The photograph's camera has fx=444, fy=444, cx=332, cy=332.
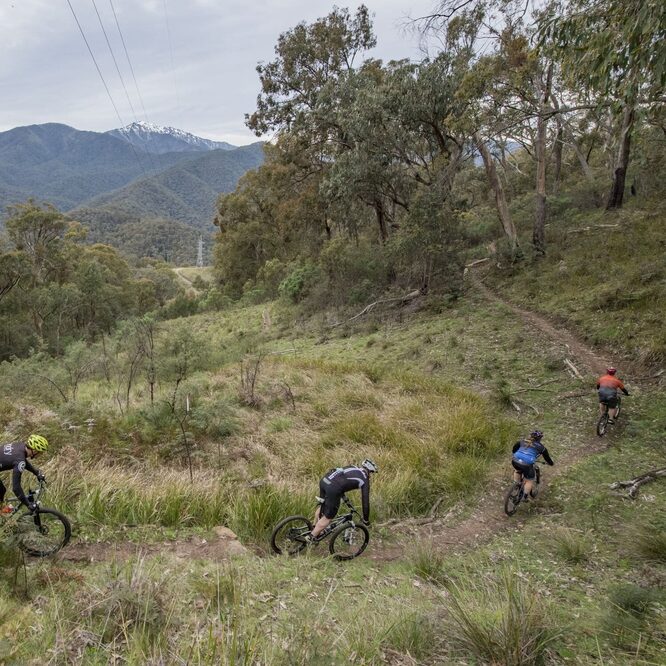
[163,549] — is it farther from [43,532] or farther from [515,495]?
[515,495]

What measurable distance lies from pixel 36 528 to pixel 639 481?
8.26 meters

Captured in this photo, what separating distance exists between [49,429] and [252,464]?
3804 millimetres

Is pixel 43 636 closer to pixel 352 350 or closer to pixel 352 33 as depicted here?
pixel 352 350

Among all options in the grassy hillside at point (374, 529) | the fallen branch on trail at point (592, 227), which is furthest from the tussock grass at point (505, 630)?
the fallen branch on trail at point (592, 227)

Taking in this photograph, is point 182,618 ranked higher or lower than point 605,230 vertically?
lower

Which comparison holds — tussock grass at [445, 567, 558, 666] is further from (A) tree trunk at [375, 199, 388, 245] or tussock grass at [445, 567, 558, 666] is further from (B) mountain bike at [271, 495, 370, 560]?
(A) tree trunk at [375, 199, 388, 245]

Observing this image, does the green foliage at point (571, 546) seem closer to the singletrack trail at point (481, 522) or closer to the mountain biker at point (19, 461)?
the singletrack trail at point (481, 522)

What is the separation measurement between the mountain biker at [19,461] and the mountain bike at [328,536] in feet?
9.66

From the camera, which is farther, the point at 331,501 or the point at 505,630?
the point at 331,501

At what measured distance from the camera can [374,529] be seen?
6641mm

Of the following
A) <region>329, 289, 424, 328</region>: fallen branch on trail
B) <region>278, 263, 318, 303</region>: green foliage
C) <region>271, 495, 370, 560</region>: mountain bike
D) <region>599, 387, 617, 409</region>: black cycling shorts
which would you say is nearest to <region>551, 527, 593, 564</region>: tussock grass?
<region>271, 495, 370, 560</region>: mountain bike

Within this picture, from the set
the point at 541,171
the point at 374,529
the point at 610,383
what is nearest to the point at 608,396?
the point at 610,383

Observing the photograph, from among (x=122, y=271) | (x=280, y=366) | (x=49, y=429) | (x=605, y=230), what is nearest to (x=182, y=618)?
(x=49, y=429)

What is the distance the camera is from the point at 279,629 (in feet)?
11.5
